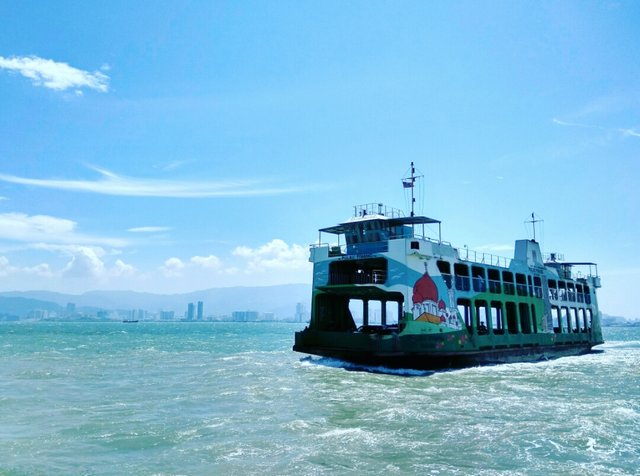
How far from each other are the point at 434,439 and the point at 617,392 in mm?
12913

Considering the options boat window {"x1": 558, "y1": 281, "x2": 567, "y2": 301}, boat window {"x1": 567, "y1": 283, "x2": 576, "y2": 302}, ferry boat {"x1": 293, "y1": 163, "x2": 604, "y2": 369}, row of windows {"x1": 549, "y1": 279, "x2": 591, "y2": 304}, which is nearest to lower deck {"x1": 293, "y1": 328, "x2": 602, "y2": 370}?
ferry boat {"x1": 293, "y1": 163, "x2": 604, "y2": 369}

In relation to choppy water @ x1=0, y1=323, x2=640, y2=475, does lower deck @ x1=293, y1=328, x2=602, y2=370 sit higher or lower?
higher

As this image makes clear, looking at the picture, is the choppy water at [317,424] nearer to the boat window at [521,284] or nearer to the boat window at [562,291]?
the boat window at [521,284]

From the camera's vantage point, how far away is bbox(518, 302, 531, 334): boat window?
39344 mm

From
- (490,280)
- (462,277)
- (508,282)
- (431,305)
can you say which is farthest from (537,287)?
(431,305)

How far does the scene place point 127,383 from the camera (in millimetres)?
23766

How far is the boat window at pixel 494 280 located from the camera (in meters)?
35.3

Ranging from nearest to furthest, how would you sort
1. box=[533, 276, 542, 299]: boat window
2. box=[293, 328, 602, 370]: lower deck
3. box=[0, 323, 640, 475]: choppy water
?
box=[0, 323, 640, 475]: choppy water
box=[293, 328, 602, 370]: lower deck
box=[533, 276, 542, 299]: boat window

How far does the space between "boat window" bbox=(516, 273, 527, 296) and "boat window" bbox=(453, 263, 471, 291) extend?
22.3 ft

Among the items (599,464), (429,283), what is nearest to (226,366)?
(429,283)

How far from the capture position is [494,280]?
117 ft

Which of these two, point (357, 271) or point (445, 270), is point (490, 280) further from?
point (357, 271)

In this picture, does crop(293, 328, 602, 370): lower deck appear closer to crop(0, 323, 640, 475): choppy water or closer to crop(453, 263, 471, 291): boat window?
crop(0, 323, 640, 475): choppy water

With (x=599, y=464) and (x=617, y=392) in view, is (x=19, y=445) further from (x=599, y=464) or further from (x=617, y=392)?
(x=617, y=392)
